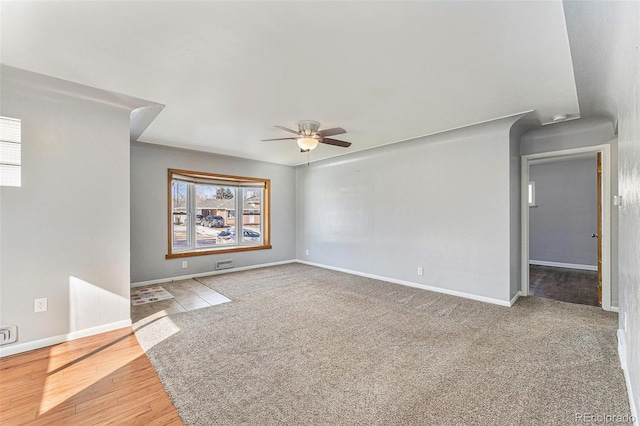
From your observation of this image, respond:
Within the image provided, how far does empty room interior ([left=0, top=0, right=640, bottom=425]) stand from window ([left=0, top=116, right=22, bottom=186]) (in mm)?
14

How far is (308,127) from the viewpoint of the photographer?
146 inches

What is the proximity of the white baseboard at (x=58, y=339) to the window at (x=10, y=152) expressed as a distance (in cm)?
144

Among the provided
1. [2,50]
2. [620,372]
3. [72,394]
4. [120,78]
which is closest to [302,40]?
[120,78]

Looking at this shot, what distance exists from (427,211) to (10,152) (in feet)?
16.1

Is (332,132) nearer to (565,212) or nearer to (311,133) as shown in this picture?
(311,133)

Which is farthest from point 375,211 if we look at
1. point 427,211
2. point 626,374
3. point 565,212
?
point 565,212

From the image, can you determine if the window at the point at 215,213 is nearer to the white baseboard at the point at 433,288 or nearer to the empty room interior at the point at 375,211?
the empty room interior at the point at 375,211

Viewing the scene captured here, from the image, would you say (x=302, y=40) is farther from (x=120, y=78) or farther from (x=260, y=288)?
(x=260, y=288)

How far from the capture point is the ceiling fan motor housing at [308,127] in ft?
11.9

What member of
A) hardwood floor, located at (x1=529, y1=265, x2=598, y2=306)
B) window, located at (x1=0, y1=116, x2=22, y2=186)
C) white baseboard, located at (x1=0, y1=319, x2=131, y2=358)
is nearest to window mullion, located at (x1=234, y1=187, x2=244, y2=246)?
white baseboard, located at (x1=0, y1=319, x2=131, y2=358)

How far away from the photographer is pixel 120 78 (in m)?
2.48

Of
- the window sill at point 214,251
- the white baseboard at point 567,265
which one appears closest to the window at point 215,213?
the window sill at point 214,251

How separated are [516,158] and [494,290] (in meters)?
1.89

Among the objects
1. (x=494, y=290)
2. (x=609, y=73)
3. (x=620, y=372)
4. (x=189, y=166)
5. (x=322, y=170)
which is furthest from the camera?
(x=322, y=170)
